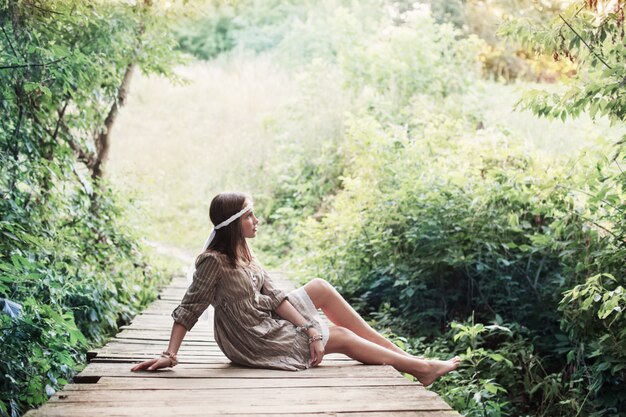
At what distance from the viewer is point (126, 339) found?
4320mm

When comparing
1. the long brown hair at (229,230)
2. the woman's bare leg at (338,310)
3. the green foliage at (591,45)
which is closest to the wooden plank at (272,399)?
the woman's bare leg at (338,310)

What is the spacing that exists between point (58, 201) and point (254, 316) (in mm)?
2513

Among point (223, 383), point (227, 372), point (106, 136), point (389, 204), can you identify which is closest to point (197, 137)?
point (106, 136)

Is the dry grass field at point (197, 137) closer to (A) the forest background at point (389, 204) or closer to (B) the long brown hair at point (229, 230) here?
(A) the forest background at point (389, 204)

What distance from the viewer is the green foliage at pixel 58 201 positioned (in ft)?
11.1

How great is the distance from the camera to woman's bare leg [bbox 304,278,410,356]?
385 cm

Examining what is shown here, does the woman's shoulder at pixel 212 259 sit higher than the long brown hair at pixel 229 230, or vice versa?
the long brown hair at pixel 229 230

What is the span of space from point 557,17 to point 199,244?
8.81m

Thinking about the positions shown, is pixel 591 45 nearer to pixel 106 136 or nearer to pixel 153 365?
pixel 153 365

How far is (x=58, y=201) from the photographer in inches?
208

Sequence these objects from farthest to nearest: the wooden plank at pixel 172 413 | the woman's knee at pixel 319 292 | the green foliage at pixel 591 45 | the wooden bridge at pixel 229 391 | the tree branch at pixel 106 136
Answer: the tree branch at pixel 106 136, the woman's knee at pixel 319 292, the green foliage at pixel 591 45, the wooden bridge at pixel 229 391, the wooden plank at pixel 172 413

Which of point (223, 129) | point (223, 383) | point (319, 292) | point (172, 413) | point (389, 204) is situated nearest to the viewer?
point (172, 413)

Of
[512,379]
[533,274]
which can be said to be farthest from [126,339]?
[533,274]

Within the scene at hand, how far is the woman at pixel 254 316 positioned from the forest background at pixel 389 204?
2.18ft
